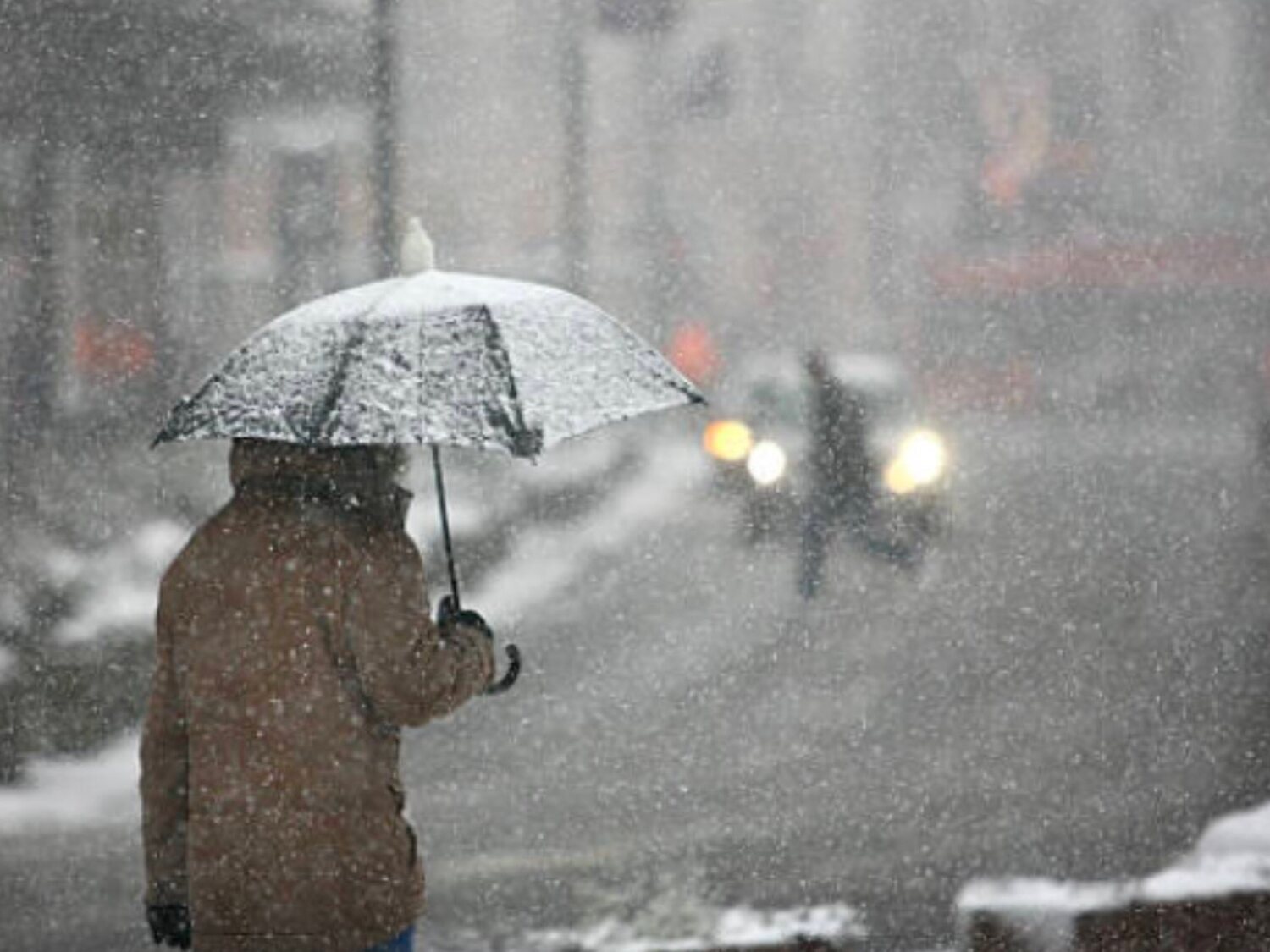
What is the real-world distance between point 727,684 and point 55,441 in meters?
12.2

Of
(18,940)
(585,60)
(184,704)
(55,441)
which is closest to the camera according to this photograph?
(184,704)

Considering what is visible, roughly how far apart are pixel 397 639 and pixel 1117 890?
12.0 feet

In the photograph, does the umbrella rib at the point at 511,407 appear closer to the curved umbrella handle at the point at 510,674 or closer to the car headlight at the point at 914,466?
the curved umbrella handle at the point at 510,674

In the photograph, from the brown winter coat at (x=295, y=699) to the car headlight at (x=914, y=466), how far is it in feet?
44.9

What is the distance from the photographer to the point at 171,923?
120 inches

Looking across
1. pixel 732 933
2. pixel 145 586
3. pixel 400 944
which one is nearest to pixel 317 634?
pixel 400 944

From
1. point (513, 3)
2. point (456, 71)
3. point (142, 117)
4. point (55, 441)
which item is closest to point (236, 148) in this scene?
point (142, 117)

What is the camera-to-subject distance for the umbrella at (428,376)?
2867mm

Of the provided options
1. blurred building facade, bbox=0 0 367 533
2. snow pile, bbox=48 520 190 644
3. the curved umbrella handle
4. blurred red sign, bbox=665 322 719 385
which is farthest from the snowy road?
blurred building facade, bbox=0 0 367 533

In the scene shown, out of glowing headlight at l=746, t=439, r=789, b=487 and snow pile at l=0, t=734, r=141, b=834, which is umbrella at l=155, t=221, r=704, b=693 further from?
glowing headlight at l=746, t=439, r=789, b=487

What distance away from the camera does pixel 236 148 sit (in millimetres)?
24156

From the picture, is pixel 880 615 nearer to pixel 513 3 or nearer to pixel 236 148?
Answer: pixel 236 148

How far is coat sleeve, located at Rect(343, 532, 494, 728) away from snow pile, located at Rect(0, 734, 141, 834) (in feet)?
15.6

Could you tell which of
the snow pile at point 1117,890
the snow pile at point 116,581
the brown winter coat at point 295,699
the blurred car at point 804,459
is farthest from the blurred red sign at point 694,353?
the brown winter coat at point 295,699
